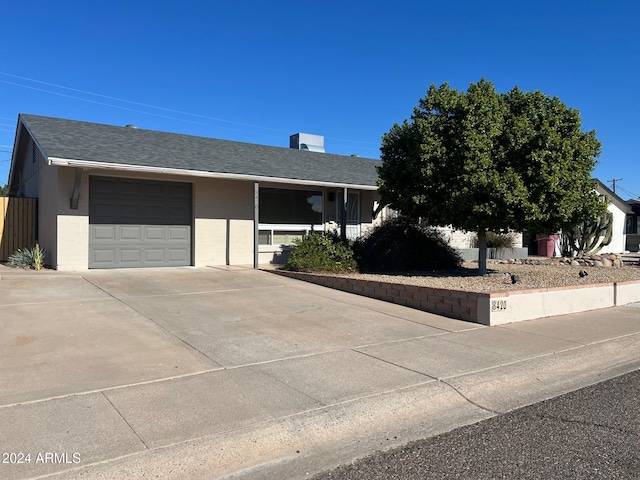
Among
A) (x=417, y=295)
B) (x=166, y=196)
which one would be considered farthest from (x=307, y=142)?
(x=417, y=295)

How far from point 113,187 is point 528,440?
12249mm

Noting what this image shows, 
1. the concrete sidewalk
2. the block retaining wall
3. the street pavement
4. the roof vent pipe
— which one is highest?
the roof vent pipe

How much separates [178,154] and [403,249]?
22.9 feet

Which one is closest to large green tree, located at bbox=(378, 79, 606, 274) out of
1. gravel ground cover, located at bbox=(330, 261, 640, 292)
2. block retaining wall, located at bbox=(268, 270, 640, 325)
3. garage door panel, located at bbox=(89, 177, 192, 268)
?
gravel ground cover, located at bbox=(330, 261, 640, 292)

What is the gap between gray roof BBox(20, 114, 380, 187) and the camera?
41.7 ft

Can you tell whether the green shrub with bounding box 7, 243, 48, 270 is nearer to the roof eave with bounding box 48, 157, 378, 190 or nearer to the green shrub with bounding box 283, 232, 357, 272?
the roof eave with bounding box 48, 157, 378, 190

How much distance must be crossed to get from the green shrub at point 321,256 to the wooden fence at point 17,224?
8364mm

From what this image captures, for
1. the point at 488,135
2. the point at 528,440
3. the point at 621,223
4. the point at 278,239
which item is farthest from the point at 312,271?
the point at 621,223

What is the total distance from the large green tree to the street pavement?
20.6ft

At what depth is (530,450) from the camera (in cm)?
401

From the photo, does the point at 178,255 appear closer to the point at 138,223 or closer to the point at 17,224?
the point at 138,223

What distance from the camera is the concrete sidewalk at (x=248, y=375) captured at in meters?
3.87

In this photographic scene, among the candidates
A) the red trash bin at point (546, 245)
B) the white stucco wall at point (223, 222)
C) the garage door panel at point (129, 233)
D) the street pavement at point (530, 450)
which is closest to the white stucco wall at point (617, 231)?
the red trash bin at point (546, 245)

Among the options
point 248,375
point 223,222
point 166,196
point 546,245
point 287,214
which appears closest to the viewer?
point 248,375
